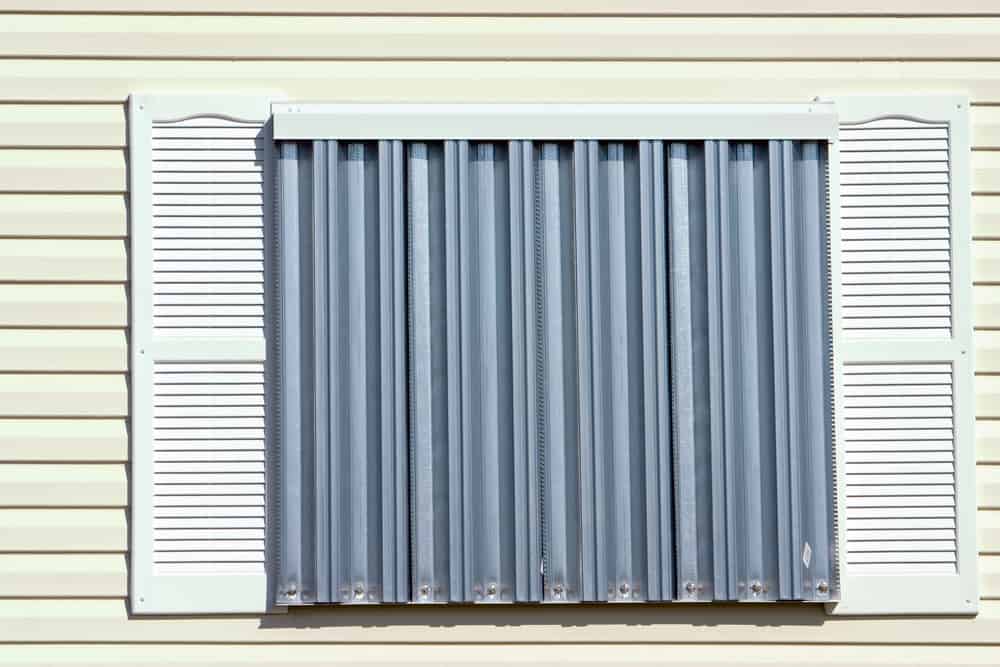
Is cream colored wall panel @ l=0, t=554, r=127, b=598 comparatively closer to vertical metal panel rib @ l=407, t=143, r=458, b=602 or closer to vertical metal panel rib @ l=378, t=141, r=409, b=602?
vertical metal panel rib @ l=378, t=141, r=409, b=602

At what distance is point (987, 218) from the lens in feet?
11.1

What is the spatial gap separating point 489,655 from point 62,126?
2101 mm

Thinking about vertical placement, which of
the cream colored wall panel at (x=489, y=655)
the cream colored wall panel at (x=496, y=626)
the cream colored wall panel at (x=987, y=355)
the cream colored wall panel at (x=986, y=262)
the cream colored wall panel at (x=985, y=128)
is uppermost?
the cream colored wall panel at (x=985, y=128)

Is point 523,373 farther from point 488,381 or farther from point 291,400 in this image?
point 291,400

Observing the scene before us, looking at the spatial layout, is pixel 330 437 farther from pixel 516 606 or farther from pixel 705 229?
pixel 705 229

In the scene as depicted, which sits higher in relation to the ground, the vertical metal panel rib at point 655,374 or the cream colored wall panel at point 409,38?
the cream colored wall panel at point 409,38

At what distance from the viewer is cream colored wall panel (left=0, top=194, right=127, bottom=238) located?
335cm

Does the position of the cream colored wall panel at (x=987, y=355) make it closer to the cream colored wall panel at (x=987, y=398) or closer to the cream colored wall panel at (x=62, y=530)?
the cream colored wall panel at (x=987, y=398)

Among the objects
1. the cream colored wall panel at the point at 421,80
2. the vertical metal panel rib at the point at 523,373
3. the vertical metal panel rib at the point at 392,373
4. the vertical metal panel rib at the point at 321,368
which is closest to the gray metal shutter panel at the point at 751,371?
the cream colored wall panel at the point at 421,80

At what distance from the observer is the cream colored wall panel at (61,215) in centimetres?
335

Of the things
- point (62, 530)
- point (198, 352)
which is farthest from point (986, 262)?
point (62, 530)

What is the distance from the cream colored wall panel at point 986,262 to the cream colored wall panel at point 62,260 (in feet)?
8.68

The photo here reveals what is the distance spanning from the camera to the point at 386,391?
3.28 m

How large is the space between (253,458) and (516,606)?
0.93 metres
